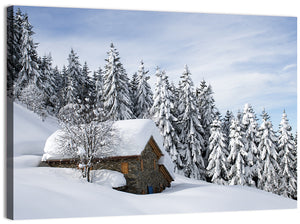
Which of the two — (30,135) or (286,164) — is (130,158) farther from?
(286,164)

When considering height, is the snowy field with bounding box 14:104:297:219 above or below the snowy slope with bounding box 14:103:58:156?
below

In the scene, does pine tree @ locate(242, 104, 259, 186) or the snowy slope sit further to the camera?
pine tree @ locate(242, 104, 259, 186)

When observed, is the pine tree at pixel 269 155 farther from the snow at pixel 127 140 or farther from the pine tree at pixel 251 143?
the snow at pixel 127 140

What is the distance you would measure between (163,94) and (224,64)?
613 inches

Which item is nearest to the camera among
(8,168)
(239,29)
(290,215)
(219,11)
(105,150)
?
(8,168)

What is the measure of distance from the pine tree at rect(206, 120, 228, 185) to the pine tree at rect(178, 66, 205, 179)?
0.98 meters

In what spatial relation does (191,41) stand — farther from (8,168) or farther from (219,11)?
(8,168)

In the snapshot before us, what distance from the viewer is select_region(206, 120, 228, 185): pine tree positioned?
30125mm

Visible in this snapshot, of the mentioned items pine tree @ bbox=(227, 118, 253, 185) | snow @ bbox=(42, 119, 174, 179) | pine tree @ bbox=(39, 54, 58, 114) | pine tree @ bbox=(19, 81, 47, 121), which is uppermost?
pine tree @ bbox=(39, 54, 58, 114)

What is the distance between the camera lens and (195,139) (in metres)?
30.2

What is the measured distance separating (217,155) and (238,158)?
187cm

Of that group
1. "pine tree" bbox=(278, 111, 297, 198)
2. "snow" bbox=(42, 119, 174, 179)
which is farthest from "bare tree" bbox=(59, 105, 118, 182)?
"pine tree" bbox=(278, 111, 297, 198)

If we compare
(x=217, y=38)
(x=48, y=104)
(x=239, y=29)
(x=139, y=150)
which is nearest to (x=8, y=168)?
(x=139, y=150)

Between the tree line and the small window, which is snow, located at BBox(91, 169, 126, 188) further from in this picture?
the tree line
